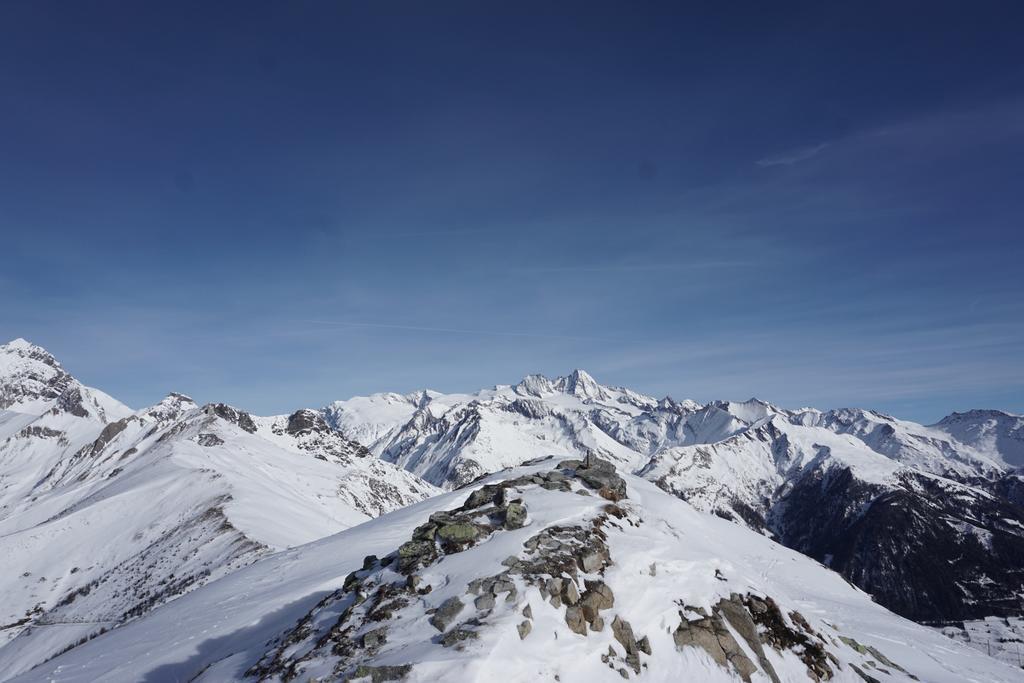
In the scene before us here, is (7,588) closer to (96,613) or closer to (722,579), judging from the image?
(96,613)

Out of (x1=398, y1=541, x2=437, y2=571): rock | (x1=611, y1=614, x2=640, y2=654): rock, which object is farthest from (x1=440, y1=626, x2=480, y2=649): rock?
(x1=398, y1=541, x2=437, y2=571): rock

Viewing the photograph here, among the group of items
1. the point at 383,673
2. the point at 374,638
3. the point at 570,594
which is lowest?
the point at 383,673

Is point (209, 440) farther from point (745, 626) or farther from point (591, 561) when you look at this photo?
point (745, 626)

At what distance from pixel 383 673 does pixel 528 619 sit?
13.8 feet

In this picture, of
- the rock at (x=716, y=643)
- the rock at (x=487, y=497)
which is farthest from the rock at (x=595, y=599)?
the rock at (x=487, y=497)

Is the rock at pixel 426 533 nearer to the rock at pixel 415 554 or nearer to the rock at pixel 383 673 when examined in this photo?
the rock at pixel 415 554

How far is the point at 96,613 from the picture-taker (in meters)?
66.8

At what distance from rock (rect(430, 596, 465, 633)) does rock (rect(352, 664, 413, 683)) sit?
7.09ft

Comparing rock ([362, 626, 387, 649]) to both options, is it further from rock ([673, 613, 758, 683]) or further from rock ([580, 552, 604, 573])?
rock ([673, 613, 758, 683])

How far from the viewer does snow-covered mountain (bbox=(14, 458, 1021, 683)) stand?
15242mm

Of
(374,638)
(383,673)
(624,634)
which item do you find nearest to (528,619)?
(624,634)

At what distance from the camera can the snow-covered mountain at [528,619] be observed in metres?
15.2

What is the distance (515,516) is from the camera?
21391 mm

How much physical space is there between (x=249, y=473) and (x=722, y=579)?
117993 mm
